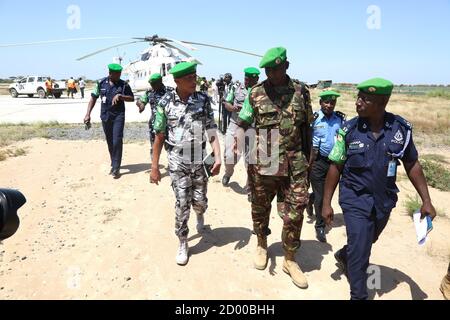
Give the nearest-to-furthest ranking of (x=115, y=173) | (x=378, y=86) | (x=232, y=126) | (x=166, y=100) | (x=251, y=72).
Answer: (x=378, y=86), (x=166, y=100), (x=251, y=72), (x=232, y=126), (x=115, y=173)

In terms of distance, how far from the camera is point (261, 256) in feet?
11.6

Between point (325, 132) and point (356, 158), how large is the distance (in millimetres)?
1304

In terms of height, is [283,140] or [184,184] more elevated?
[283,140]

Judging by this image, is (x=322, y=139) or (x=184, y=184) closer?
(x=184, y=184)

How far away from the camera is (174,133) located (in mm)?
3453

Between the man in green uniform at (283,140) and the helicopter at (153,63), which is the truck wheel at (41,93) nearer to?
the helicopter at (153,63)

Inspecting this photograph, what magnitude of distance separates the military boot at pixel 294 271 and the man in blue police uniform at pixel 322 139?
3.16ft

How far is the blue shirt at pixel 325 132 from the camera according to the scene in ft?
13.1

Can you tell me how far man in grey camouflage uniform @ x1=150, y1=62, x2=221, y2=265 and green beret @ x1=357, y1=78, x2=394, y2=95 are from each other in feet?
4.99

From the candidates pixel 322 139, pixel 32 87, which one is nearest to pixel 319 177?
pixel 322 139

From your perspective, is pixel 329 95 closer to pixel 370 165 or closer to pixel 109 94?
pixel 370 165

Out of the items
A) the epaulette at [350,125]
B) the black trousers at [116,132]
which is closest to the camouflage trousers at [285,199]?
the epaulette at [350,125]

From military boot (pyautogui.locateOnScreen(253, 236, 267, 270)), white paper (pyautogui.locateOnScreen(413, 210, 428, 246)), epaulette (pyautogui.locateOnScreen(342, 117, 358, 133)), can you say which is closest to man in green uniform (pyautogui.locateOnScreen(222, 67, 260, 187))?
military boot (pyautogui.locateOnScreen(253, 236, 267, 270))
